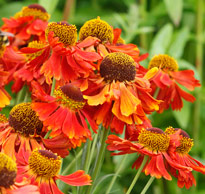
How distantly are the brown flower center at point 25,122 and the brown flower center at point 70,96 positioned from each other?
4 centimetres

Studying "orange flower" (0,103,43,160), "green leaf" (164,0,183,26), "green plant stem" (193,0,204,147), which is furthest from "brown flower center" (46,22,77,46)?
"green plant stem" (193,0,204,147)

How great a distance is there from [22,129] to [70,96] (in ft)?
0.24

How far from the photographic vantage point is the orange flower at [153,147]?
0.52m

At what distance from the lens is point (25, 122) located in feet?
1.82

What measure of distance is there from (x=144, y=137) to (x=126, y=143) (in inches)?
1.9

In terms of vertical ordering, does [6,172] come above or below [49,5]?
above

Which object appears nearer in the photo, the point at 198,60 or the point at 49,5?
the point at 49,5

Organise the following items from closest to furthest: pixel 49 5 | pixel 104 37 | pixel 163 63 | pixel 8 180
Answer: pixel 8 180 < pixel 104 37 < pixel 163 63 < pixel 49 5

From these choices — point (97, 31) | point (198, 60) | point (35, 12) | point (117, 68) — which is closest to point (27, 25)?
point (35, 12)

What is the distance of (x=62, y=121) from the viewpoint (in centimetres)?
54

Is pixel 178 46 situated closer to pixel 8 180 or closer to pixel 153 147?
pixel 153 147

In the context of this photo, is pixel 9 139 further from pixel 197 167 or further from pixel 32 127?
pixel 197 167

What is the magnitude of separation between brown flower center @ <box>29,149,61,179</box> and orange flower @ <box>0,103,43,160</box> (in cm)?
6

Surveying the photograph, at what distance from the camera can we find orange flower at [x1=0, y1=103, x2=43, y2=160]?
0.54 m
